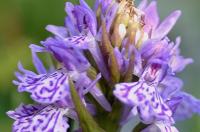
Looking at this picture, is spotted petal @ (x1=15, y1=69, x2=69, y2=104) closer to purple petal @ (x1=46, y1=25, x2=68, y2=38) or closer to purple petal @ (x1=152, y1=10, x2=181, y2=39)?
purple petal @ (x1=46, y1=25, x2=68, y2=38)

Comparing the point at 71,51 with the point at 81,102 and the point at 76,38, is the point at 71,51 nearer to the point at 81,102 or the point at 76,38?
the point at 76,38

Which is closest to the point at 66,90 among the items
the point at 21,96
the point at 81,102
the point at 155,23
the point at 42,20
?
the point at 81,102

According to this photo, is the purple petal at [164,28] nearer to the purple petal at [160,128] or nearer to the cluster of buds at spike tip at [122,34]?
the cluster of buds at spike tip at [122,34]

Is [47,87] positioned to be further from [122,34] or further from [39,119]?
[122,34]

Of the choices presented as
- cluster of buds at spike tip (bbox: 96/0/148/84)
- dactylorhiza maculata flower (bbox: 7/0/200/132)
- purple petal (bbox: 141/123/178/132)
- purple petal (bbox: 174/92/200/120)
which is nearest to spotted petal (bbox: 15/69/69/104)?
dactylorhiza maculata flower (bbox: 7/0/200/132)

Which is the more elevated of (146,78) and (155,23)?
(155,23)

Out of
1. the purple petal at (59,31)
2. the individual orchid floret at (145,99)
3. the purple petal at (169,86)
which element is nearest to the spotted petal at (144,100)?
the individual orchid floret at (145,99)

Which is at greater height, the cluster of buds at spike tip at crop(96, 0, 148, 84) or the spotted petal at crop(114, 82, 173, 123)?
the cluster of buds at spike tip at crop(96, 0, 148, 84)

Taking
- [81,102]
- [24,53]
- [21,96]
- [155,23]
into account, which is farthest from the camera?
[24,53]

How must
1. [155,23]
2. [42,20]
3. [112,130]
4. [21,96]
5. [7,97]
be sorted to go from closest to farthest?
[112,130], [155,23], [21,96], [7,97], [42,20]

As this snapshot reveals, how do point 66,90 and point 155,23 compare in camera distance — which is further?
point 155,23
